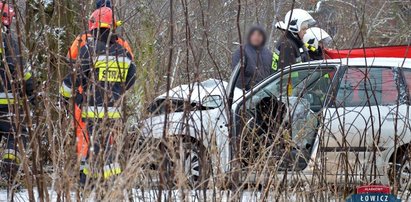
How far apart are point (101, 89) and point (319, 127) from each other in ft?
5.19

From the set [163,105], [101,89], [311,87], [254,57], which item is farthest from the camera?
[254,57]

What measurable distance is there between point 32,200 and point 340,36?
54.1ft

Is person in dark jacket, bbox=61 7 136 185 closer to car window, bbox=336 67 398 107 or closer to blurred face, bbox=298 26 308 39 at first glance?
car window, bbox=336 67 398 107

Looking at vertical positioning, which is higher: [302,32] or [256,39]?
[302,32]

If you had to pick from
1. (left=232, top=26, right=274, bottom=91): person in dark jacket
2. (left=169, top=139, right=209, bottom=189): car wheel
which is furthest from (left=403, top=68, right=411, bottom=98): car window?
(left=169, top=139, right=209, bottom=189): car wheel

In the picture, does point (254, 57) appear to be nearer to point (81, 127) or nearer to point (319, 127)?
point (319, 127)

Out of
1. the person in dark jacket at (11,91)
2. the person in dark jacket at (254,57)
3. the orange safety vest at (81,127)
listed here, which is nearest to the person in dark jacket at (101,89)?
the orange safety vest at (81,127)

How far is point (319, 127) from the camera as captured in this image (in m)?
6.33

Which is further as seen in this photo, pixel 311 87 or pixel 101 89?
pixel 311 87

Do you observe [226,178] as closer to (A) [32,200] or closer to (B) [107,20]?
(A) [32,200]

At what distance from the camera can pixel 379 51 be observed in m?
11.0

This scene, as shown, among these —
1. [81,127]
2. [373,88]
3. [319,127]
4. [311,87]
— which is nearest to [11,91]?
[81,127]

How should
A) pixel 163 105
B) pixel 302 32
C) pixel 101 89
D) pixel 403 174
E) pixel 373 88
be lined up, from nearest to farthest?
pixel 101 89 → pixel 163 105 → pixel 403 174 → pixel 373 88 → pixel 302 32

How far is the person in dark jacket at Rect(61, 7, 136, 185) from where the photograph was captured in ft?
17.1
